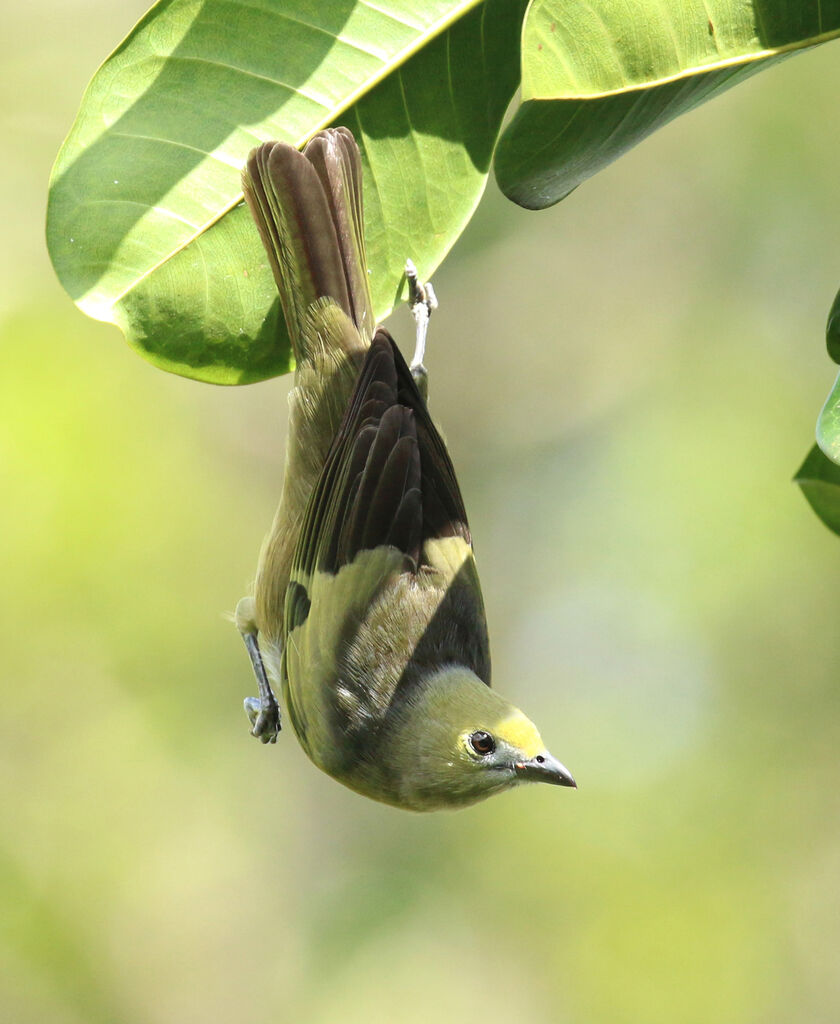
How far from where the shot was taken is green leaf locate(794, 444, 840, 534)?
8.57 ft

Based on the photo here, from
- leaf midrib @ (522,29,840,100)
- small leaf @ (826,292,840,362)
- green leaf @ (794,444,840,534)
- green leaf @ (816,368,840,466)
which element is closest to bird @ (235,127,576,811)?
green leaf @ (794,444,840,534)

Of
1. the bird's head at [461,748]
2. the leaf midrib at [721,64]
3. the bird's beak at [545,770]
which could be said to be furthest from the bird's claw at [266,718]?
the leaf midrib at [721,64]

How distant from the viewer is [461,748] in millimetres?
3096

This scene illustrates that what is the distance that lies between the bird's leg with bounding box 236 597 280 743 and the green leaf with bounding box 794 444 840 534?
1880mm

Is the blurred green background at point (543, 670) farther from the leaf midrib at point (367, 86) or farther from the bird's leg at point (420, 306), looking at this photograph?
the leaf midrib at point (367, 86)

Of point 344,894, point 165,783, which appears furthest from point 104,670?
point 344,894

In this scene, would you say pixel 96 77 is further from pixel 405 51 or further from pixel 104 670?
pixel 104 670

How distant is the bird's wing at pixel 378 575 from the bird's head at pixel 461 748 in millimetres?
104

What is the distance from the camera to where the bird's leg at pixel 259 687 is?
3.87 meters

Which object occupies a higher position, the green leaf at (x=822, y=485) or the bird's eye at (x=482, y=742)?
the green leaf at (x=822, y=485)

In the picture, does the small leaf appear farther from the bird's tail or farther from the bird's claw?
the bird's claw

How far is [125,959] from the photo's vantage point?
8250 mm

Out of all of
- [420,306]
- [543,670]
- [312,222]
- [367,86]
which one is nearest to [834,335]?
[367,86]

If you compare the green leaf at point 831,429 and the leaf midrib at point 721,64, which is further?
the leaf midrib at point 721,64
